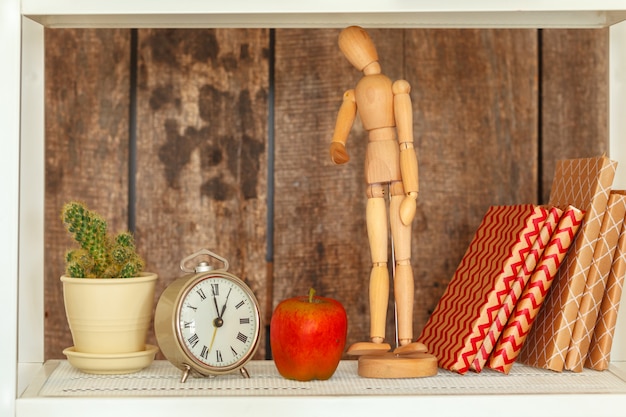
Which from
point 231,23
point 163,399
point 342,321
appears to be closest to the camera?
point 163,399

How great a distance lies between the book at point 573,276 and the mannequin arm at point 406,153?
20cm

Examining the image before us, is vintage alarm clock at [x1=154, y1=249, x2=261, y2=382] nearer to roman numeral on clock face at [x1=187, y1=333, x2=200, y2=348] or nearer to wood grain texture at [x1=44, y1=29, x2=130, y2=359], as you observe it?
roman numeral on clock face at [x1=187, y1=333, x2=200, y2=348]

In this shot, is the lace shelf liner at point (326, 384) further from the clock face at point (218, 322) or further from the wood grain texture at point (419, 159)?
the wood grain texture at point (419, 159)

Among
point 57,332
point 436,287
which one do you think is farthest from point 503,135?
point 57,332

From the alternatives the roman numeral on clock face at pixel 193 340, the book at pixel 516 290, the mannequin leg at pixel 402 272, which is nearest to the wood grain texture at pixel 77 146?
the roman numeral on clock face at pixel 193 340

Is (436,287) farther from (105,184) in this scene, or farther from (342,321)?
(105,184)

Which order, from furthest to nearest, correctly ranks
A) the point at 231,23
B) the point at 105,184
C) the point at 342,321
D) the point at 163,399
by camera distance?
the point at 105,184 → the point at 231,23 → the point at 342,321 → the point at 163,399

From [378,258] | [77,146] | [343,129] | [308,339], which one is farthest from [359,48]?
[77,146]

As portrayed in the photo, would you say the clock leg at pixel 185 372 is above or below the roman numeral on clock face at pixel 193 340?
below

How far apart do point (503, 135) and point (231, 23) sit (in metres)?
0.45

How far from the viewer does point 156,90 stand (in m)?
1.22

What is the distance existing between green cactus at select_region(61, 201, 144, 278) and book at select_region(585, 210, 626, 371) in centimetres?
57

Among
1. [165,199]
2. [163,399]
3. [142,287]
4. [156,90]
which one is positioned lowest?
[163,399]

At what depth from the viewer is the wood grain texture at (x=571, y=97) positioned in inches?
49.0
